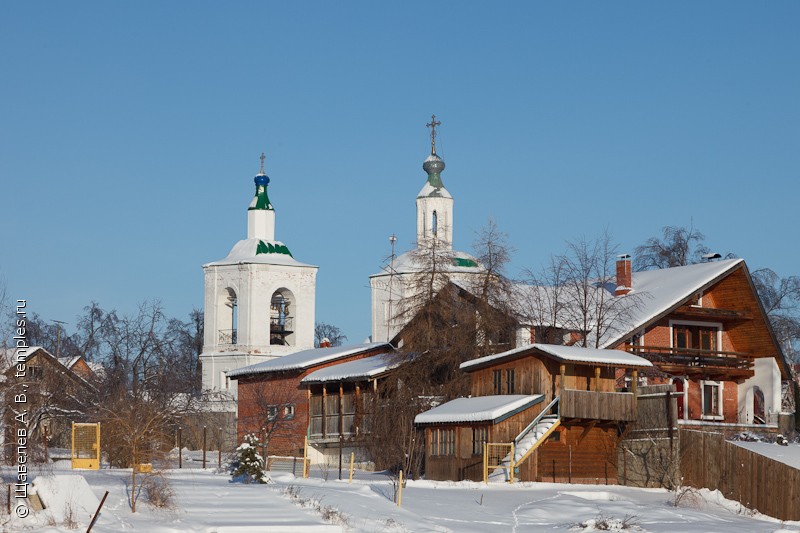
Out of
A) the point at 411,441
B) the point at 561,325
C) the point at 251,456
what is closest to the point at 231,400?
the point at 561,325

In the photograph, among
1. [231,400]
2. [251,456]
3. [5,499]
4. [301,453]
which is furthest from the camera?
[231,400]

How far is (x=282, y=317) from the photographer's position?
70.9 metres

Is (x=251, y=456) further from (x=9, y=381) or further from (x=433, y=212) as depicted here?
(x=433, y=212)

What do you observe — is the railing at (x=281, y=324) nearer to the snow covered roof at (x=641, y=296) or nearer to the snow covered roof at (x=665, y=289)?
the snow covered roof at (x=641, y=296)

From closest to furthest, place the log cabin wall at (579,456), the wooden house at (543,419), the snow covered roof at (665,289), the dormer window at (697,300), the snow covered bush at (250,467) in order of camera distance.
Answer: the snow covered bush at (250,467) < the wooden house at (543,419) < the log cabin wall at (579,456) < the snow covered roof at (665,289) < the dormer window at (697,300)

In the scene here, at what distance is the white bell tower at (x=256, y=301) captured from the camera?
6806cm

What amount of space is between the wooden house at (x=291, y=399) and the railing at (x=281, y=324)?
46.5 feet

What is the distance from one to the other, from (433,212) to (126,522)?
4252cm

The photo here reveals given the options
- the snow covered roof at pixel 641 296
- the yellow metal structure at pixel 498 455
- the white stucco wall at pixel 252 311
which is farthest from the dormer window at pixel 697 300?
the white stucco wall at pixel 252 311

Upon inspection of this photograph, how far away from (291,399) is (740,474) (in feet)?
67.8

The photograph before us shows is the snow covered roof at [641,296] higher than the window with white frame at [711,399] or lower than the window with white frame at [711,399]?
higher

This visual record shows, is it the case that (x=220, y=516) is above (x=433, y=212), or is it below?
below

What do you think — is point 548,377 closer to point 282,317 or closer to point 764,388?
point 764,388

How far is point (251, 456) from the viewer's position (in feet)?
109
